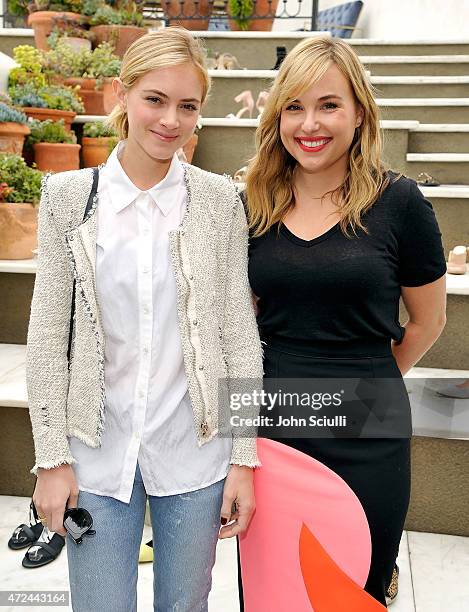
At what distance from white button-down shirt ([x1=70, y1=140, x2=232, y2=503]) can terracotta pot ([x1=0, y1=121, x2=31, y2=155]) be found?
2175 mm

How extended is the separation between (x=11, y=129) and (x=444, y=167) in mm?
2209

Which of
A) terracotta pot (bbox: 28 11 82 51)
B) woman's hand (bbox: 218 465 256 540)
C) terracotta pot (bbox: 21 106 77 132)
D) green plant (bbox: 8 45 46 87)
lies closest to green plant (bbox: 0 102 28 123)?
terracotta pot (bbox: 21 106 77 132)

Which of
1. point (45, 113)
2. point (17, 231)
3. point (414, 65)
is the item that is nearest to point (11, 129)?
point (45, 113)

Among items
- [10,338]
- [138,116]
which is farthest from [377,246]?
[10,338]

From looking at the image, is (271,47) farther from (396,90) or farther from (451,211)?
(451,211)

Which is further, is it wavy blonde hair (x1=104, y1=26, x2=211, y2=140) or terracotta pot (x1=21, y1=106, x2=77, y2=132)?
terracotta pot (x1=21, y1=106, x2=77, y2=132)

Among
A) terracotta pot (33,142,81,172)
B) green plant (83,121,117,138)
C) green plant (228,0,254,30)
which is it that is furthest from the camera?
green plant (228,0,254,30)

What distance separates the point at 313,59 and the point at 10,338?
6.46 feet

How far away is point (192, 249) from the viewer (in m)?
1.20

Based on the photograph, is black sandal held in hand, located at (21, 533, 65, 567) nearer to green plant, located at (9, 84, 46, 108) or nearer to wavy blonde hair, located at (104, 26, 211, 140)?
wavy blonde hair, located at (104, 26, 211, 140)

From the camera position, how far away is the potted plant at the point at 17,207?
2773mm

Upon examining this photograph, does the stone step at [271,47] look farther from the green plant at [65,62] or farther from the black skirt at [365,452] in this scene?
the black skirt at [365,452]

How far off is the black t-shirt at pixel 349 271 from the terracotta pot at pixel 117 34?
154 inches

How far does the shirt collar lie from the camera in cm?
120
